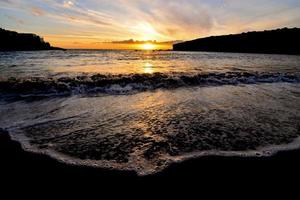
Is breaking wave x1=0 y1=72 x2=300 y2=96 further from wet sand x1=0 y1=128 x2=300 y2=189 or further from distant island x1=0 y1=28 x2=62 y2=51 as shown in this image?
distant island x1=0 y1=28 x2=62 y2=51

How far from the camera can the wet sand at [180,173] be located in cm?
274

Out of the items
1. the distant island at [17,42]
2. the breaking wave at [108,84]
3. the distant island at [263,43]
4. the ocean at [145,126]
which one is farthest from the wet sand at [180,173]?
the distant island at [17,42]

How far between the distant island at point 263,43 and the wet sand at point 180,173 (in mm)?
73572

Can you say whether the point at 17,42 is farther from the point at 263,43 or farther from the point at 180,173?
the point at 180,173

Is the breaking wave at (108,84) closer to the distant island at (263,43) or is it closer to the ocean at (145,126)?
the ocean at (145,126)

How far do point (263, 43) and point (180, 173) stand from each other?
95874 mm

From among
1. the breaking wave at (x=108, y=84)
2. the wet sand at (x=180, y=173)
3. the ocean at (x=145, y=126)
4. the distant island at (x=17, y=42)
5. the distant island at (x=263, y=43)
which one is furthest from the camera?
the distant island at (x=17, y=42)

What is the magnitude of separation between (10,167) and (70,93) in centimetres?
597

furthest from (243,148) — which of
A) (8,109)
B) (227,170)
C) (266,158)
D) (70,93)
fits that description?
(70,93)

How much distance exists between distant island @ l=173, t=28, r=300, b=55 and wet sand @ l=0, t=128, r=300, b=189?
73.6 m

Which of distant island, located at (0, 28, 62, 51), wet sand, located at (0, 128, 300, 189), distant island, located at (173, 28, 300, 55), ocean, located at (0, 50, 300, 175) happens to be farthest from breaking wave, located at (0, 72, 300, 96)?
distant island, located at (0, 28, 62, 51)

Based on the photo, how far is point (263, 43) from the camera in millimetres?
83438

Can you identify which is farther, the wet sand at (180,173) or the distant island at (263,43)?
the distant island at (263,43)

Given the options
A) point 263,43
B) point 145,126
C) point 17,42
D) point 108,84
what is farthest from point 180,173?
point 17,42
